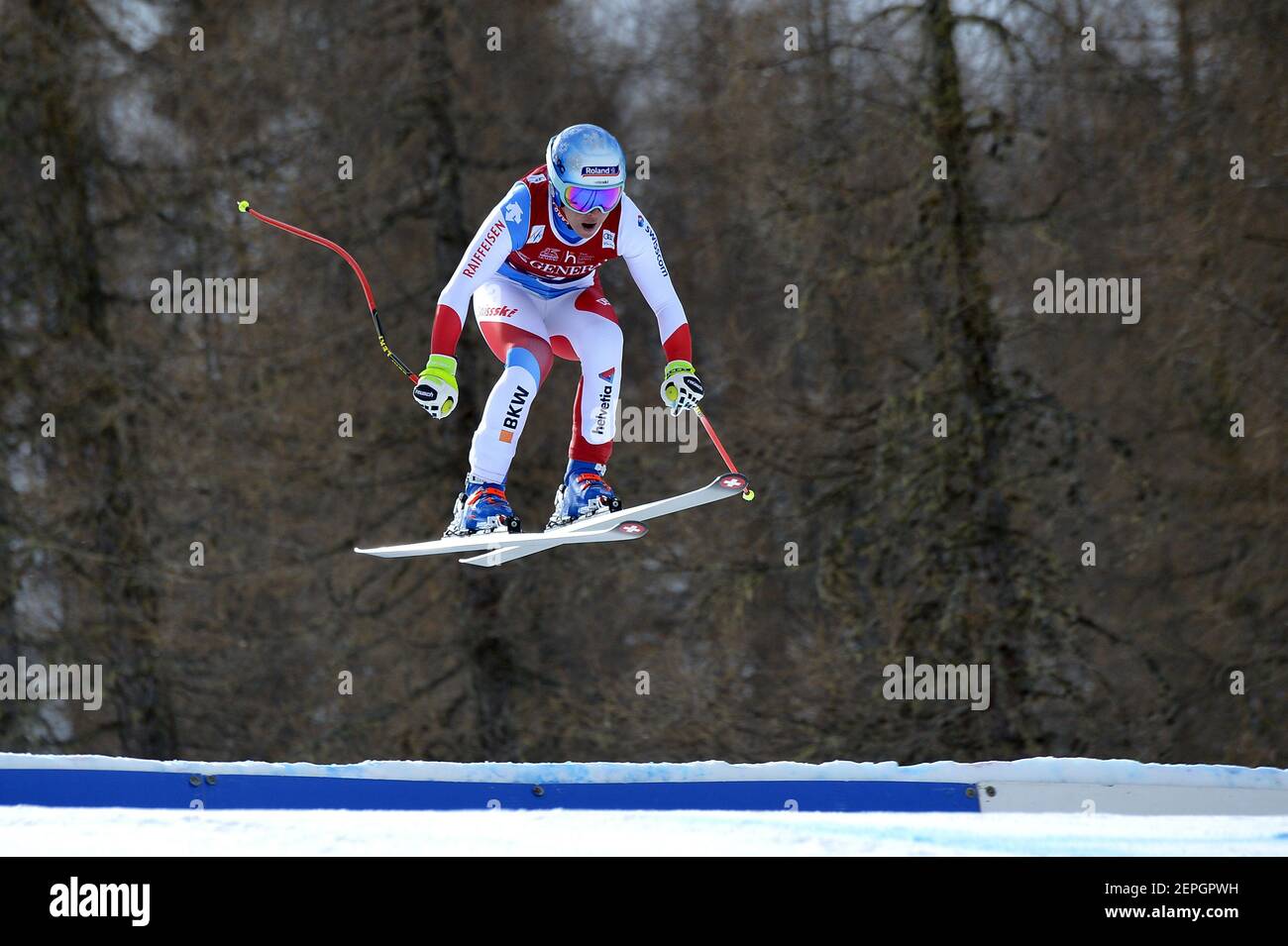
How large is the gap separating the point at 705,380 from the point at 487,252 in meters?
7.64

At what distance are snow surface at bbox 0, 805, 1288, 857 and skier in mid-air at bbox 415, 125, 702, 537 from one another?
1235mm

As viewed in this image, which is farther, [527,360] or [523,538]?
[527,360]

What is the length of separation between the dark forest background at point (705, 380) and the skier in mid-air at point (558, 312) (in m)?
6.77

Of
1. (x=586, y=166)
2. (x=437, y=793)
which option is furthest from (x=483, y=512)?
(x=437, y=793)

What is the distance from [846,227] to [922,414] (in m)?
1.73

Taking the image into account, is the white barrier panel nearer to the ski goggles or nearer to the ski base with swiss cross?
the ski base with swiss cross

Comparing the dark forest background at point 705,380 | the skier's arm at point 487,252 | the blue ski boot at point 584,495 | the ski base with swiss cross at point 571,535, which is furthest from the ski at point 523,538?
the dark forest background at point 705,380

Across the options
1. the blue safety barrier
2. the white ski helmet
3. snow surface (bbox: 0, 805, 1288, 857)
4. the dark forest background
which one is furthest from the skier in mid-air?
the dark forest background

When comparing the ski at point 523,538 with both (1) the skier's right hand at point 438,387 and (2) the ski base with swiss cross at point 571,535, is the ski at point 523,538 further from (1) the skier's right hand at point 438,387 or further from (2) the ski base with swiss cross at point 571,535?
(1) the skier's right hand at point 438,387

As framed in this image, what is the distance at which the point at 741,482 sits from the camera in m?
5.75

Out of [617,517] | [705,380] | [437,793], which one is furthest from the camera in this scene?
[705,380]

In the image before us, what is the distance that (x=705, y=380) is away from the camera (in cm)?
1360

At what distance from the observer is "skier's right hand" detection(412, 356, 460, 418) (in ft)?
19.2

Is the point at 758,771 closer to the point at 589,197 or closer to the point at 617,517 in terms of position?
the point at 617,517
